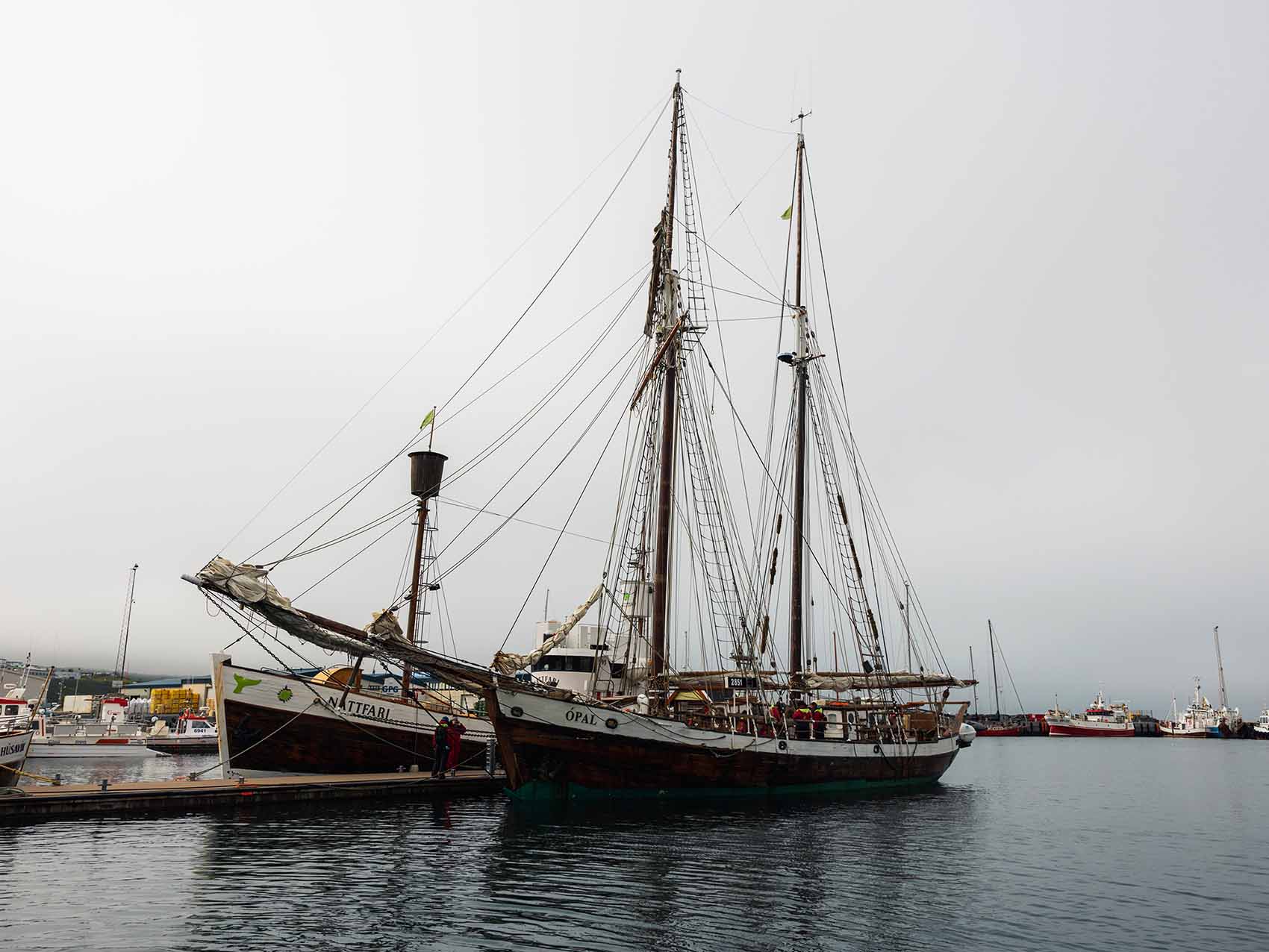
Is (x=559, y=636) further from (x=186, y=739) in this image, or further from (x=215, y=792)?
(x=186, y=739)

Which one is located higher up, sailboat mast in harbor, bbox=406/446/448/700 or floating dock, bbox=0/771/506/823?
sailboat mast in harbor, bbox=406/446/448/700

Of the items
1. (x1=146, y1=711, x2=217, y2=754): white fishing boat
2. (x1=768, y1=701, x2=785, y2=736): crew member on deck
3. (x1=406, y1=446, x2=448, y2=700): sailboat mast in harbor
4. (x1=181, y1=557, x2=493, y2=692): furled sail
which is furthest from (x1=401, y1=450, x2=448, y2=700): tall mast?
(x1=146, y1=711, x2=217, y2=754): white fishing boat

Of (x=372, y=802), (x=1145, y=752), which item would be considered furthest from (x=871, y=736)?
(x=1145, y=752)

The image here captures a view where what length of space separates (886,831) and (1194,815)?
18.2 meters

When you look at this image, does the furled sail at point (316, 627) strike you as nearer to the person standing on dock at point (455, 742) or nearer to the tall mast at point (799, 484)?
the person standing on dock at point (455, 742)

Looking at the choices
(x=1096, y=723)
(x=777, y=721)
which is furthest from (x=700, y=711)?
(x=1096, y=723)

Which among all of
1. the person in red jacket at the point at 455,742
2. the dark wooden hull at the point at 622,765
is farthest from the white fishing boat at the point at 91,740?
the dark wooden hull at the point at 622,765

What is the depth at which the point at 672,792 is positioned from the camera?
88.0ft

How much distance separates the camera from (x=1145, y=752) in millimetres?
89812

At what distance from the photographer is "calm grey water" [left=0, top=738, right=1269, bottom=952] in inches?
500

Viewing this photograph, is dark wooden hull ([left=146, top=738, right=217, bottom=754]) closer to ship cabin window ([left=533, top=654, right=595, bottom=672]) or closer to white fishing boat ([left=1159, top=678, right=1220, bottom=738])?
ship cabin window ([left=533, top=654, right=595, bottom=672])

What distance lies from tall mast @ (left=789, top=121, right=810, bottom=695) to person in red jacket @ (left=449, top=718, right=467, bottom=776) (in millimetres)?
14891

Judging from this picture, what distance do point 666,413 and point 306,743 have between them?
59.9 ft

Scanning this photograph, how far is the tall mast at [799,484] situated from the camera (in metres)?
37.6
